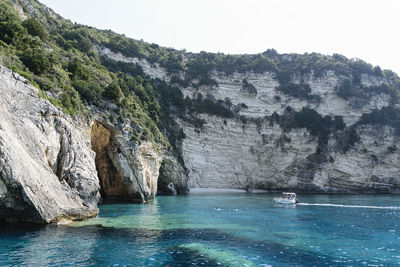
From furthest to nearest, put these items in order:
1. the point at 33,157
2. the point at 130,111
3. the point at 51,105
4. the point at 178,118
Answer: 1. the point at 178,118
2. the point at 130,111
3. the point at 51,105
4. the point at 33,157

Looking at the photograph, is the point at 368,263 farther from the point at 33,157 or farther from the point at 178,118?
the point at 178,118

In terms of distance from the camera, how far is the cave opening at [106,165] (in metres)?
33.7

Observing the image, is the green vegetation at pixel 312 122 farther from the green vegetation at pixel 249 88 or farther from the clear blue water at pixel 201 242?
the clear blue water at pixel 201 242

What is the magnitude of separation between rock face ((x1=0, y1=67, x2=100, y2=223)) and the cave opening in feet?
30.6

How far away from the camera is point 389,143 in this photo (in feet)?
205

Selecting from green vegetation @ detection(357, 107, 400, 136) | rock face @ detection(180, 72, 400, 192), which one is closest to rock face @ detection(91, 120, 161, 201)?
rock face @ detection(180, 72, 400, 192)

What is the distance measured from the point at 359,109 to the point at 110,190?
186ft

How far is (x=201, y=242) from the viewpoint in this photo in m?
15.8

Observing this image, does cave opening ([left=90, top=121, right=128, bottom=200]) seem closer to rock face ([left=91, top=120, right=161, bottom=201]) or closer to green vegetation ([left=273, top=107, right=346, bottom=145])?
rock face ([left=91, top=120, right=161, bottom=201])

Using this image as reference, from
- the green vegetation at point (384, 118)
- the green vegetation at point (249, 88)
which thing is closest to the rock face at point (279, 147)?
the green vegetation at point (249, 88)

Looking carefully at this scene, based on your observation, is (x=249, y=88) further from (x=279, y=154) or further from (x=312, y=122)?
(x=279, y=154)

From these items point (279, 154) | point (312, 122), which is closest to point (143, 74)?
point (279, 154)

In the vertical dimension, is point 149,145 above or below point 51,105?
below

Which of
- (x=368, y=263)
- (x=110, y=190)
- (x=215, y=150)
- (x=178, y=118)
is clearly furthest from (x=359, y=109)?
(x=368, y=263)
